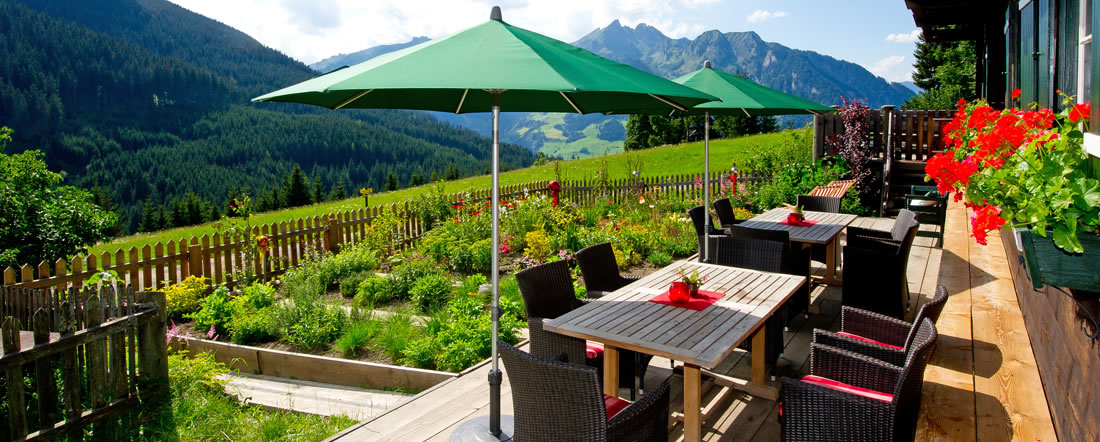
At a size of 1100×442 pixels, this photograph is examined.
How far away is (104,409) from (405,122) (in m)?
158

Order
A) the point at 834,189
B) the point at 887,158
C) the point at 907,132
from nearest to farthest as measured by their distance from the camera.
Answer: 1. the point at 834,189
2. the point at 887,158
3. the point at 907,132

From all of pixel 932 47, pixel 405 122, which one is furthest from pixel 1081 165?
pixel 405 122

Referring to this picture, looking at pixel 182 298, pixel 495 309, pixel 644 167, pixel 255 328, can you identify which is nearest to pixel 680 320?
pixel 495 309

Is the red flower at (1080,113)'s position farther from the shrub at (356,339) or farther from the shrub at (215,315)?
the shrub at (215,315)

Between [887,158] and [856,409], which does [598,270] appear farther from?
[887,158]

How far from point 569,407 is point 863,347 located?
1632mm

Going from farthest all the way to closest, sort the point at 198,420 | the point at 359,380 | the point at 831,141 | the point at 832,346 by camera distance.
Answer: the point at 831,141 < the point at 359,380 < the point at 198,420 < the point at 832,346

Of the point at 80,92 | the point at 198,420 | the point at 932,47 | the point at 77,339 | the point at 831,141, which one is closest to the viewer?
the point at 77,339

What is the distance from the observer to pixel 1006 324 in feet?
10.8

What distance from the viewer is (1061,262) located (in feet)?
5.61

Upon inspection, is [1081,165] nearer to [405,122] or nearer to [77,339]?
[77,339]

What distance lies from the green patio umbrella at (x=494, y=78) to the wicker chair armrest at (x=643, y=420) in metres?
0.87

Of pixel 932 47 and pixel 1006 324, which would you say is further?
pixel 932 47

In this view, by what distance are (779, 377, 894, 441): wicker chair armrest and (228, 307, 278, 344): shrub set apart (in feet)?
15.1
